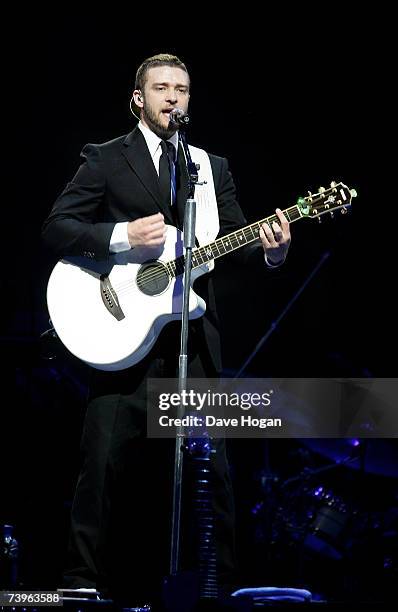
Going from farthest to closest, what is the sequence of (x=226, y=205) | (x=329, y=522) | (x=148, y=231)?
(x=329, y=522)
(x=226, y=205)
(x=148, y=231)

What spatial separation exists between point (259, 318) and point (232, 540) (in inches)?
126

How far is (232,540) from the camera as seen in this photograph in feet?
13.2

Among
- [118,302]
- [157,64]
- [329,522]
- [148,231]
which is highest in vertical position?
[157,64]

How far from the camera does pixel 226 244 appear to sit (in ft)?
13.6

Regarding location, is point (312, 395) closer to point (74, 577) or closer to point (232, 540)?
point (232, 540)

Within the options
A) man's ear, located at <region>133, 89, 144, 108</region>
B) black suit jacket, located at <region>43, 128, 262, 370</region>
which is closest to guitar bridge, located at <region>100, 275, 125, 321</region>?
black suit jacket, located at <region>43, 128, 262, 370</region>

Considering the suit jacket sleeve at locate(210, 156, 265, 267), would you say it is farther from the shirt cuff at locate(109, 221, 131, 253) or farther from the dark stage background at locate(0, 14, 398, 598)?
the dark stage background at locate(0, 14, 398, 598)

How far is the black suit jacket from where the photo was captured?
4.16m

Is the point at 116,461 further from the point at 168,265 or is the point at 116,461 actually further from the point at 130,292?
the point at 168,265

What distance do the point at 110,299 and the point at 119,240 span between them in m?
0.28

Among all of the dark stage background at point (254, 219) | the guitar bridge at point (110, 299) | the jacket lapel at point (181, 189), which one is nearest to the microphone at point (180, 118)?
the jacket lapel at point (181, 189)

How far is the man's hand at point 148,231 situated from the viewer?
155 inches

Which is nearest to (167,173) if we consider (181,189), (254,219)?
(181,189)

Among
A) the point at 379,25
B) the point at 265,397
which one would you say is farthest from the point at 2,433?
the point at 379,25
